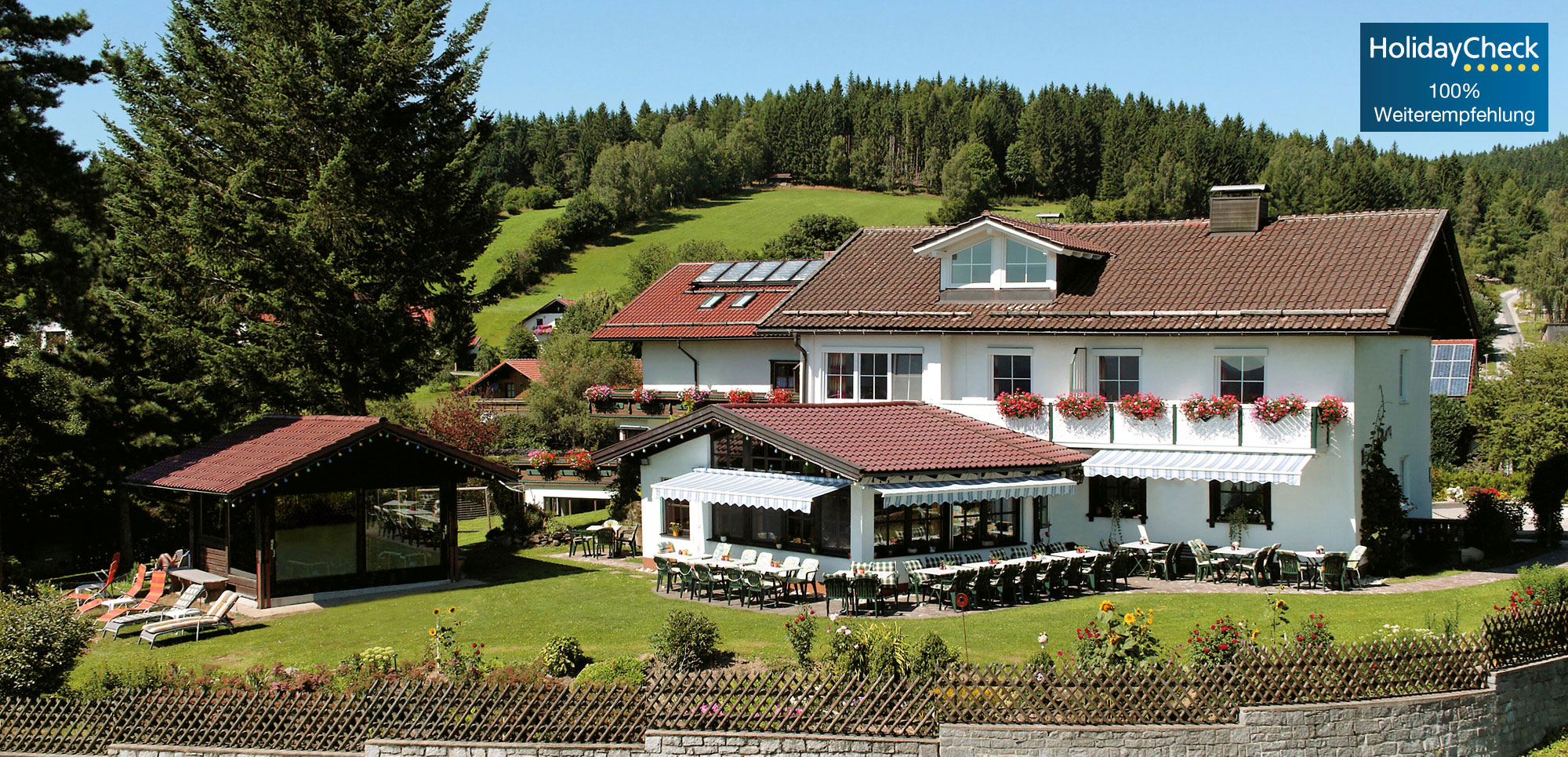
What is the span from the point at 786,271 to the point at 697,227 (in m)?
77.5

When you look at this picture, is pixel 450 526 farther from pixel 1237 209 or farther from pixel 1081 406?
pixel 1237 209

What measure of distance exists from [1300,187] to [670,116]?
289 feet

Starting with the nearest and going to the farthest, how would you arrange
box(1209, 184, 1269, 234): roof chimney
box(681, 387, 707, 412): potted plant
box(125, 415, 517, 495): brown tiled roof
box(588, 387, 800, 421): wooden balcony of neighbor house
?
box(125, 415, 517, 495): brown tiled roof < box(1209, 184, 1269, 234): roof chimney < box(681, 387, 707, 412): potted plant < box(588, 387, 800, 421): wooden balcony of neighbor house

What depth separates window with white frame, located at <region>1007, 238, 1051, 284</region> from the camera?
28.1m

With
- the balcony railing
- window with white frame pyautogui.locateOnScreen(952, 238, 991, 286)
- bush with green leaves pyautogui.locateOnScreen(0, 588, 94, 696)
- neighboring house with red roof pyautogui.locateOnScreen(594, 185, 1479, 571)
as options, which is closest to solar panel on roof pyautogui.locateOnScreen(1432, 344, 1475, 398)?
neighboring house with red roof pyautogui.locateOnScreen(594, 185, 1479, 571)

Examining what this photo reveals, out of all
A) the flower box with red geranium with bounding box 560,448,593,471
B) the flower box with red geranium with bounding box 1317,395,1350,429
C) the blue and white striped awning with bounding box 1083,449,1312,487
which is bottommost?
the flower box with red geranium with bounding box 560,448,593,471

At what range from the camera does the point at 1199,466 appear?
23.7 m

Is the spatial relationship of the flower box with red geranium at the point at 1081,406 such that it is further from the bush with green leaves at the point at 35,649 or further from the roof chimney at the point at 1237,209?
the bush with green leaves at the point at 35,649

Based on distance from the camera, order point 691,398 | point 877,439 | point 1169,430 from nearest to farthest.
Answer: point 877,439
point 1169,430
point 691,398

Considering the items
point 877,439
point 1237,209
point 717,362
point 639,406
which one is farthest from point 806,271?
point 877,439

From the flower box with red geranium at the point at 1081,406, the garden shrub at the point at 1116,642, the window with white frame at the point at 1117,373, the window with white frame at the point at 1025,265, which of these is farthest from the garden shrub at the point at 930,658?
the window with white frame at the point at 1025,265

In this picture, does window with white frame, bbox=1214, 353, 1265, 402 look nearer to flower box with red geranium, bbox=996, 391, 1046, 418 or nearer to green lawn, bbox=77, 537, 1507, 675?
flower box with red geranium, bbox=996, 391, 1046, 418

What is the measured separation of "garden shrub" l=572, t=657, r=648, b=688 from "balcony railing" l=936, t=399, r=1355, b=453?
1380cm

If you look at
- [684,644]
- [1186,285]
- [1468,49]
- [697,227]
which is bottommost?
[684,644]
